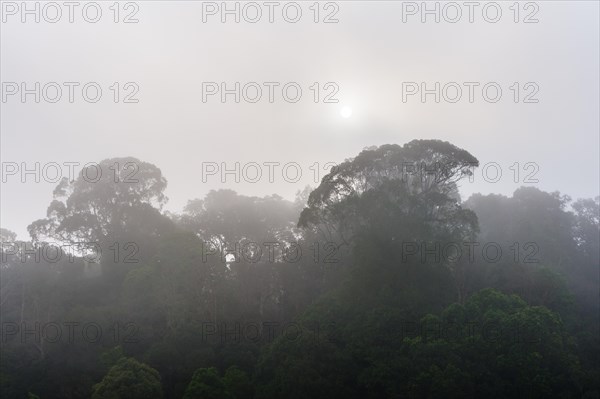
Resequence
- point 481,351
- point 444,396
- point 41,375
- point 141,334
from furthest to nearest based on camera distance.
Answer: point 141,334 → point 41,375 → point 481,351 → point 444,396

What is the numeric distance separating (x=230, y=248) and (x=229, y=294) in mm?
6596

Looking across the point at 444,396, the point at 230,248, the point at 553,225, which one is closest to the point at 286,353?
the point at 444,396

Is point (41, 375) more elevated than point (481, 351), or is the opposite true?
point (481, 351)

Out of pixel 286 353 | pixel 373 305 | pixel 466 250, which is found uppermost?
pixel 466 250

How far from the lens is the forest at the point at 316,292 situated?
22.8 metres

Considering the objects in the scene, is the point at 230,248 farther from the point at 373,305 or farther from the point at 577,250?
the point at 577,250

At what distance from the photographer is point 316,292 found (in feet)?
→ 126

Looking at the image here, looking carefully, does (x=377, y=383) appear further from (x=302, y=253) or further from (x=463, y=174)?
(x=302, y=253)

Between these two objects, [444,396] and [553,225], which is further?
[553,225]

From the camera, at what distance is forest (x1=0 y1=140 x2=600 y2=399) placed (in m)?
22.8

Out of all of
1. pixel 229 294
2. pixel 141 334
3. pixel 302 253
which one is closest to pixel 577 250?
pixel 302 253

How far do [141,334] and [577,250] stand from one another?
109 ft

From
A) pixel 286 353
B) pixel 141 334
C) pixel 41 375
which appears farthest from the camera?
pixel 141 334

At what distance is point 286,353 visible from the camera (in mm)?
24609
